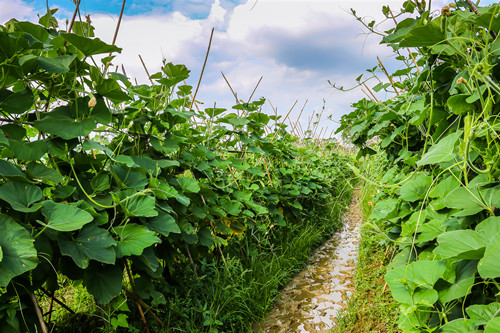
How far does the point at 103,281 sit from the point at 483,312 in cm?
129

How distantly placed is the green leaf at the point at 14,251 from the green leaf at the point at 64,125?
356 mm

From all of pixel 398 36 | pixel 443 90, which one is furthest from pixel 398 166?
pixel 398 36

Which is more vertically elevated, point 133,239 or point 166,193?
point 166,193

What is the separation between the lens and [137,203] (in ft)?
4.17

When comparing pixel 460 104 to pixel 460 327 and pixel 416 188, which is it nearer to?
pixel 416 188

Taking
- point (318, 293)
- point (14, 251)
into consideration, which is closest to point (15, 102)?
point (14, 251)

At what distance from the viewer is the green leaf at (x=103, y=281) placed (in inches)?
45.6

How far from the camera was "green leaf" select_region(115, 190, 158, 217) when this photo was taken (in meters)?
1.22

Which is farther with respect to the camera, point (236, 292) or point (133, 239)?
point (236, 292)

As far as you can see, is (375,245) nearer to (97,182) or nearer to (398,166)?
(398,166)

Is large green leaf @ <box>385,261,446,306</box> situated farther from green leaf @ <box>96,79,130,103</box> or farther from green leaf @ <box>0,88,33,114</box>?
green leaf @ <box>0,88,33,114</box>

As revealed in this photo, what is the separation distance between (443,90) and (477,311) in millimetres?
898

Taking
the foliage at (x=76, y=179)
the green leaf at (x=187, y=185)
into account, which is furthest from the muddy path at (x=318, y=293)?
the green leaf at (x=187, y=185)

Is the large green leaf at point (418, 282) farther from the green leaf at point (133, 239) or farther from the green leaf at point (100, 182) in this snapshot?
the green leaf at point (100, 182)
